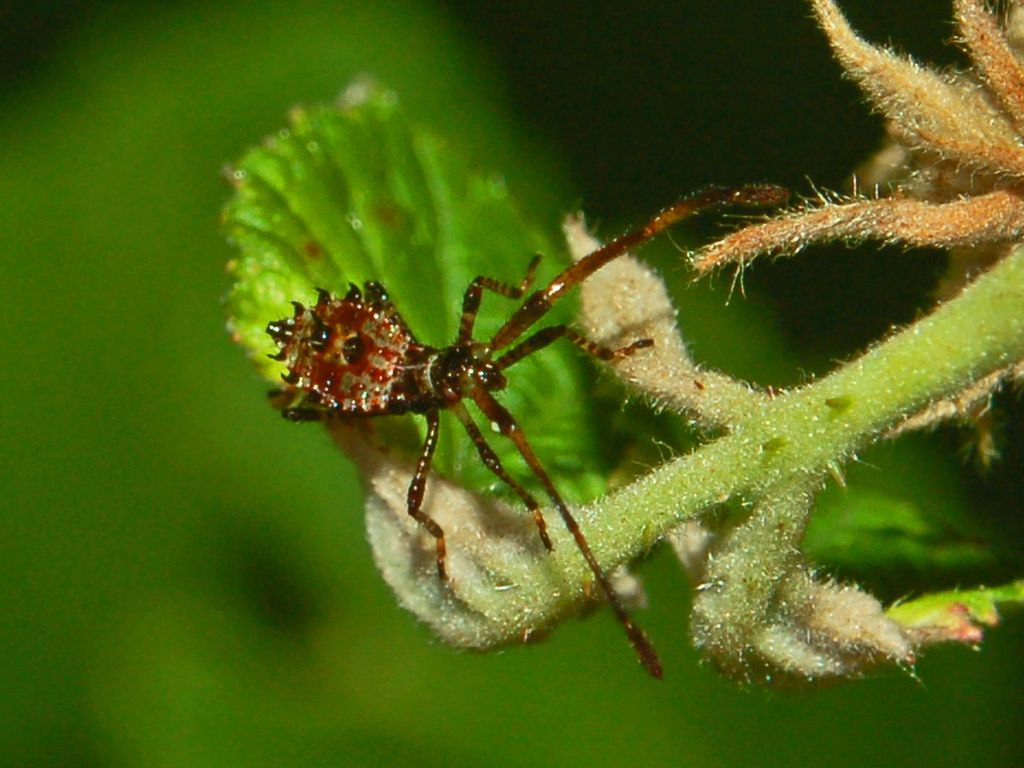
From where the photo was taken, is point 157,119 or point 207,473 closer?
point 207,473

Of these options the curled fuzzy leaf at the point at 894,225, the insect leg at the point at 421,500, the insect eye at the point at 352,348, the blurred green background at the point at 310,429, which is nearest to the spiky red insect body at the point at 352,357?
the insect eye at the point at 352,348

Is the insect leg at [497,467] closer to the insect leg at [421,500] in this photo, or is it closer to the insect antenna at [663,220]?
the insect leg at [421,500]

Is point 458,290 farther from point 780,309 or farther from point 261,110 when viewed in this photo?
point 261,110

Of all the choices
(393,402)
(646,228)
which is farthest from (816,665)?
Result: (393,402)

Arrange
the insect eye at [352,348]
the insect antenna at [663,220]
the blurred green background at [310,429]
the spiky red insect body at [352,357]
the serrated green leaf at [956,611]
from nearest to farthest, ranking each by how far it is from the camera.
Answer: the serrated green leaf at [956,611], the insect antenna at [663,220], the spiky red insect body at [352,357], the insect eye at [352,348], the blurred green background at [310,429]

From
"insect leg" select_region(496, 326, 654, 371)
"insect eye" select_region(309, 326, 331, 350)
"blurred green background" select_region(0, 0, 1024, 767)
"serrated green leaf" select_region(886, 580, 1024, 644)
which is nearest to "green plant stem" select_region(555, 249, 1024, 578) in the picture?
"insect leg" select_region(496, 326, 654, 371)

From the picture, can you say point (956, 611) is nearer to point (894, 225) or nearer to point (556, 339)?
point (894, 225)
